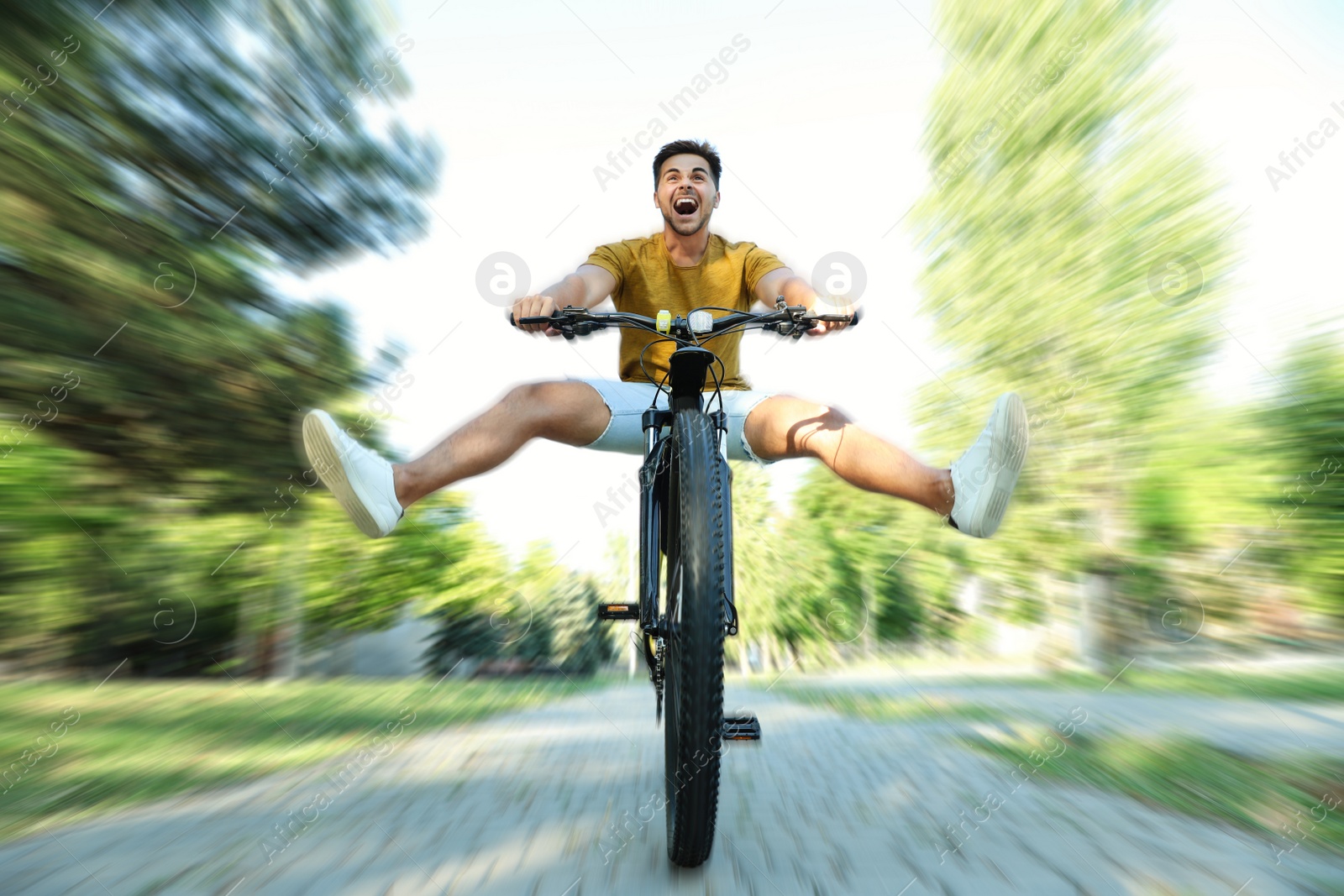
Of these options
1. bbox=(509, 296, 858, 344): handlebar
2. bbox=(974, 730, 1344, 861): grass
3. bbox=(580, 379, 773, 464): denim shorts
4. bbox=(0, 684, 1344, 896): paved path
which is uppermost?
bbox=(509, 296, 858, 344): handlebar

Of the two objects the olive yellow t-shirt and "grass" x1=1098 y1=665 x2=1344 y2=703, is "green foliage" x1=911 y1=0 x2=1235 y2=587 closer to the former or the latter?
"grass" x1=1098 y1=665 x2=1344 y2=703

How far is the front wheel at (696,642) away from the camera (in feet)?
7.18

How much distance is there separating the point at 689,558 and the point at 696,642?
0.22 m

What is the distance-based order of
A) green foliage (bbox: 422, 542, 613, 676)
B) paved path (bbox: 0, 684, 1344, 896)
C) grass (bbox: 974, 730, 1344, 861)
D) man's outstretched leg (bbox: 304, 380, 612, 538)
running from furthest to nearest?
green foliage (bbox: 422, 542, 613, 676) < grass (bbox: 974, 730, 1344, 861) < man's outstretched leg (bbox: 304, 380, 612, 538) < paved path (bbox: 0, 684, 1344, 896)

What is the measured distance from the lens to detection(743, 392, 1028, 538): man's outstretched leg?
2.72 m

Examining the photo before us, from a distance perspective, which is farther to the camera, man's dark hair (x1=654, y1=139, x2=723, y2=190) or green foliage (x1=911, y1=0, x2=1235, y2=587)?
green foliage (x1=911, y1=0, x2=1235, y2=587)

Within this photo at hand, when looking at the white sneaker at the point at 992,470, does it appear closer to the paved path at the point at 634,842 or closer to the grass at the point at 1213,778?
the paved path at the point at 634,842

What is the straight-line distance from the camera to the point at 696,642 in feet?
7.19

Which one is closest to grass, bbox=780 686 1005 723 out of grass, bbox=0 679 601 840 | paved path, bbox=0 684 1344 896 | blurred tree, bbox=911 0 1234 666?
paved path, bbox=0 684 1344 896

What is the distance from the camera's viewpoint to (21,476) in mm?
7113

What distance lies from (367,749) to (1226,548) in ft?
35.6

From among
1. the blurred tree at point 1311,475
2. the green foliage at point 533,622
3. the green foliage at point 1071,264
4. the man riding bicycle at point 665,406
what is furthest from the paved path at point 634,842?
the green foliage at point 533,622

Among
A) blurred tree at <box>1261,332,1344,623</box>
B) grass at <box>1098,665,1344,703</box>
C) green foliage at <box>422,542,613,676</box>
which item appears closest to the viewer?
blurred tree at <box>1261,332,1344,623</box>

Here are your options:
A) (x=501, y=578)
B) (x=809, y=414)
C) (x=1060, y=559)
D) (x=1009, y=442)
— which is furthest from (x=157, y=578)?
(x=501, y=578)
